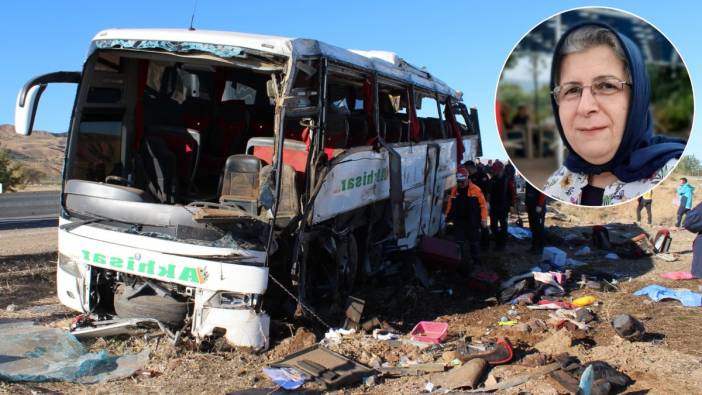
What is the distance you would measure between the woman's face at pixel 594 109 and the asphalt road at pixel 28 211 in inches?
644

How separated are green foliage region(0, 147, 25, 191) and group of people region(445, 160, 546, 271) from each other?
23746 millimetres

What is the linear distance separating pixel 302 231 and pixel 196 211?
0.94 meters

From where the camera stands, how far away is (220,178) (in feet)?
22.4

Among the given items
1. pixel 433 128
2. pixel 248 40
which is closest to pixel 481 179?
pixel 433 128

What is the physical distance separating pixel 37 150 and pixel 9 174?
131 ft

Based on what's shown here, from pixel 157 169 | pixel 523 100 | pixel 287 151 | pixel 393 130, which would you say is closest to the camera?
pixel 523 100

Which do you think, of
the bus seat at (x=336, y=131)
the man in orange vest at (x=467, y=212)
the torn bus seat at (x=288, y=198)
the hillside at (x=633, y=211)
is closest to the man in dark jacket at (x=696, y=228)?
the man in orange vest at (x=467, y=212)

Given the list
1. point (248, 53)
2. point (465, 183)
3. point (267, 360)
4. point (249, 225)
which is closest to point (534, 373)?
point (267, 360)

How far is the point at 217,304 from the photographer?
573 centimetres

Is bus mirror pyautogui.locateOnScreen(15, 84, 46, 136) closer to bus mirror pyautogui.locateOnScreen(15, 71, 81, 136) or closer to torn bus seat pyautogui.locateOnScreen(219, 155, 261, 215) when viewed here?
bus mirror pyautogui.locateOnScreen(15, 71, 81, 136)

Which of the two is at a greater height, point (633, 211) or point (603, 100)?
point (603, 100)

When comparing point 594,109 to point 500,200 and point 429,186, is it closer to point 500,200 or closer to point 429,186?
point 429,186

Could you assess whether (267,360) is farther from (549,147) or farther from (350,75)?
(549,147)

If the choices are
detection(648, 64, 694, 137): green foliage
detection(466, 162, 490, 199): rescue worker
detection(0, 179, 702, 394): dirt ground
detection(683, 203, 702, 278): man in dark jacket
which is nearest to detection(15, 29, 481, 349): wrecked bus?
detection(0, 179, 702, 394): dirt ground
